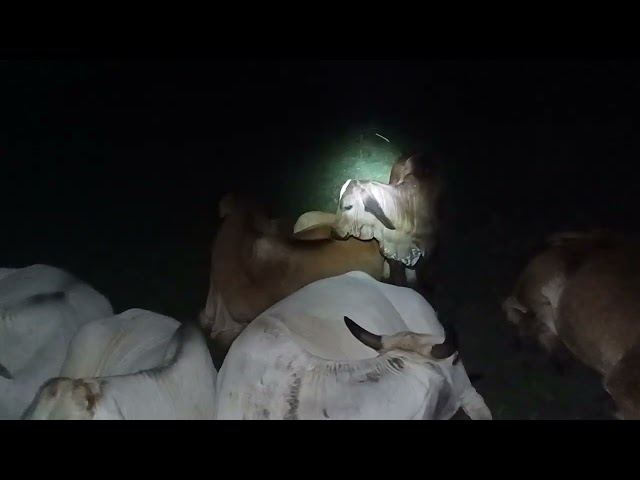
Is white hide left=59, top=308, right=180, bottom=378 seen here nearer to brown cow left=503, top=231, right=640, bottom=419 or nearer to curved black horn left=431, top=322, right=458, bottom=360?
curved black horn left=431, top=322, right=458, bottom=360

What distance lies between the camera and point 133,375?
160 inches

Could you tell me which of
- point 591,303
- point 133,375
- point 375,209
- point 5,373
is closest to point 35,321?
point 5,373

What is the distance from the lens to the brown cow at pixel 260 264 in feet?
14.0

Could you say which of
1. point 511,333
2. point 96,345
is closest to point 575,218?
point 511,333

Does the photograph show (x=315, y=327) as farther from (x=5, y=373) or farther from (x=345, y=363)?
(x=5, y=373)

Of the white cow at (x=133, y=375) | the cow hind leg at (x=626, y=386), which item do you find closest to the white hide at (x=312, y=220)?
the white cow at (x=133, y=375)

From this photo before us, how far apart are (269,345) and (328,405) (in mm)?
434

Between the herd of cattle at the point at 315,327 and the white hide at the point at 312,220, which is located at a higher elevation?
the white hide at the point at 312,220

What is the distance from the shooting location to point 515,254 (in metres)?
4.36

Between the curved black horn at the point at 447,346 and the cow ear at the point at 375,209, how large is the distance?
636mm

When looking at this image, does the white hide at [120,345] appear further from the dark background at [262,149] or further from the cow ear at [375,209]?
the cow ear at [375,209]

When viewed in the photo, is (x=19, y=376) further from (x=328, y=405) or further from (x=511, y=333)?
(x=511, y=333)

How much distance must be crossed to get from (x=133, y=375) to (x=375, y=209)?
5.17 feet

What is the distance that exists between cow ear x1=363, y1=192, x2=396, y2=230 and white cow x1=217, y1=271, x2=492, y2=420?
1.24 ft
